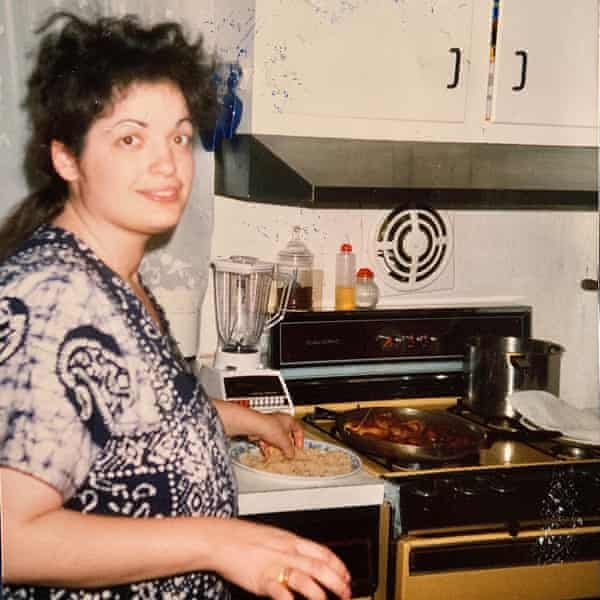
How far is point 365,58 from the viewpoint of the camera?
212cm

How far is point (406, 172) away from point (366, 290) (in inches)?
25.8

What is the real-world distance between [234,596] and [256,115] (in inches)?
42.9

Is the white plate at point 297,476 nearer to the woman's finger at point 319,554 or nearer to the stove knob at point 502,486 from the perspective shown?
the stove knob at point 502,486

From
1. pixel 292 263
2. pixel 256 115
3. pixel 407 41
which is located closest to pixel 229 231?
pixel 292 263

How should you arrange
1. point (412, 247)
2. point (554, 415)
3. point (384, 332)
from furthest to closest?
point (412, 247) → point (384, 332) → point (554, 415)

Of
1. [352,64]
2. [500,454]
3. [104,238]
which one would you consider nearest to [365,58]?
[352,64]

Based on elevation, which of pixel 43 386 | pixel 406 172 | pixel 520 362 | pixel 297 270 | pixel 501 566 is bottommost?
pixel 501 566

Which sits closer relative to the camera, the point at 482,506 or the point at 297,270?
the point at 482,506

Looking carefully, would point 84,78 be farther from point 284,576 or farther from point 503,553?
point 503,553

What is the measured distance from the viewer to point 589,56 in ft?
7.57

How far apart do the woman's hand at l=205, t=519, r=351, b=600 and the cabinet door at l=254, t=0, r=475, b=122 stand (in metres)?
1.30

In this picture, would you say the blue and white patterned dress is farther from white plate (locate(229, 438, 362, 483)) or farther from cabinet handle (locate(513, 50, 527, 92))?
cabinet handle (locate(513, 50, 527, 92))

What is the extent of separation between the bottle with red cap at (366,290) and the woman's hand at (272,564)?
1.60 meters

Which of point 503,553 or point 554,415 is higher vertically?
point 554,415
